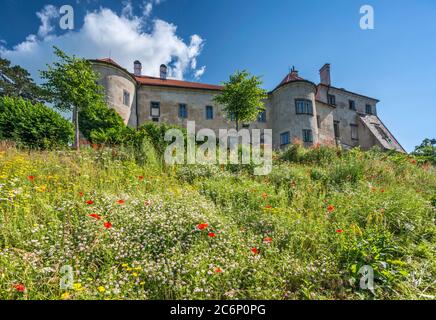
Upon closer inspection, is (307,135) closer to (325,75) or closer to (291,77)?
(291,77)

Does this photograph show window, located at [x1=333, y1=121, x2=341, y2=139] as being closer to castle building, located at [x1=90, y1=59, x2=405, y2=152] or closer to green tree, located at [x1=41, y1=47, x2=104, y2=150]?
castle building, located at [x1=90, y1=59, x2=405, y2=152]

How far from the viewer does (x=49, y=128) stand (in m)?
9.35

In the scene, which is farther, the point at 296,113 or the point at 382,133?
the point at 382,133

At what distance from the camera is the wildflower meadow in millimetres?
2410

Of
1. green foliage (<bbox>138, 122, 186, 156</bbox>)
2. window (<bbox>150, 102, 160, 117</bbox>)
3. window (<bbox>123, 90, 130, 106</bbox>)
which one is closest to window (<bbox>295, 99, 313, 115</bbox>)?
window (<bbox>150, 102, 160, 117</bbox>)

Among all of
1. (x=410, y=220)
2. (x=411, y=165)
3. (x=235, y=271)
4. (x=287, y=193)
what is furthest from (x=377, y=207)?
(x=411, y=165)

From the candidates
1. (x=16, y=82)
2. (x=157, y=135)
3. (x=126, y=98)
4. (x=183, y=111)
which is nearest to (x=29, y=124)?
(x=157, y=135)

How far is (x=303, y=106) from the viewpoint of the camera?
21062 mm

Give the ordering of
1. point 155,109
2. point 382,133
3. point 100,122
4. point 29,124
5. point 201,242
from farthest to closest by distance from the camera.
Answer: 1. point 382,133
2. point 155,109
3. point 100,122
4. point 29,124
5. point 201,242

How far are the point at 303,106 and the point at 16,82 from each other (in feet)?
104

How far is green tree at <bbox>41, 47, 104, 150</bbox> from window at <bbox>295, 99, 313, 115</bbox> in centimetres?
1688

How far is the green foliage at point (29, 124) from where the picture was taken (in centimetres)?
841

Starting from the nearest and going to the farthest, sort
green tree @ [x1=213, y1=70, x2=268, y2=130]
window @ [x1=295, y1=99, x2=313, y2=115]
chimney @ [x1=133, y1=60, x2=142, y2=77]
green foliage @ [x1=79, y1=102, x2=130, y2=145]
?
1. green tree @ [x1=213, y1=70, x2=268, y2=130]
2. green foliage @ [x1=79, y1=102, x2=130, y2=145]
3. window @ [x1=295, y1=99, x2=313, y2=115]
4. chimney @ [x1=133, y1=60, x2=142, y2=77]
